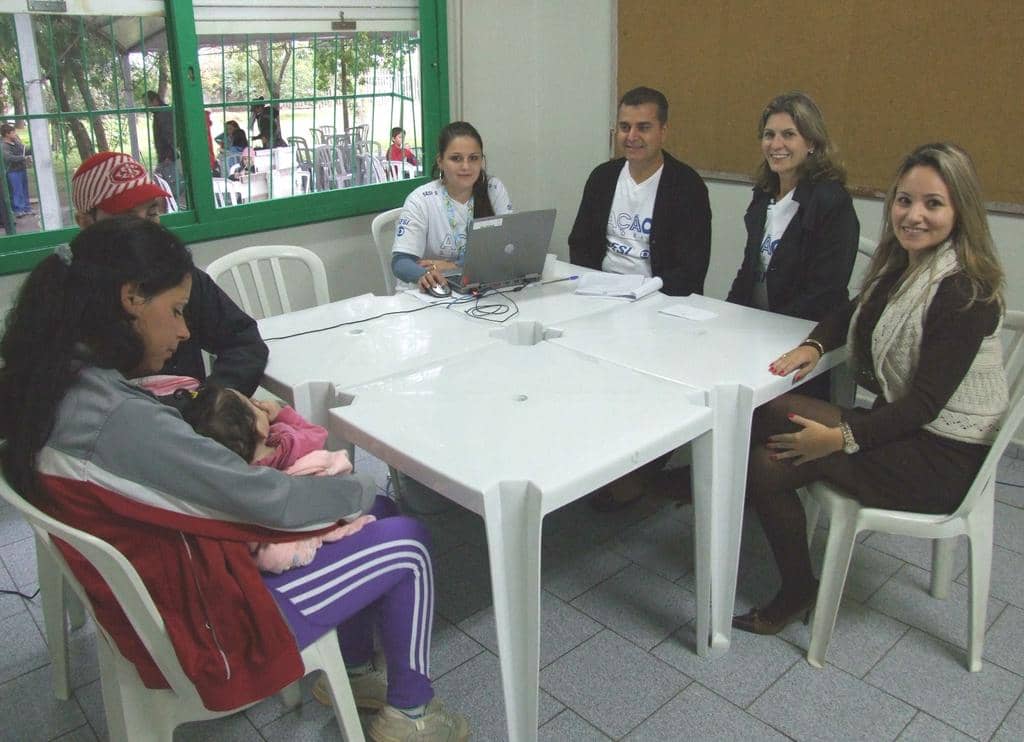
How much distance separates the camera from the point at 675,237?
2580mm

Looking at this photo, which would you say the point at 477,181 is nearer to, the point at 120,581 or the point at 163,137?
the point at 163,137

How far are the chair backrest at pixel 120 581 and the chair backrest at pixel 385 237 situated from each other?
1758 mm

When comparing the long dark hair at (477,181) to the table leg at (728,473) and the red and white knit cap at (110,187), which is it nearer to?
the red and white knit cap at (110,187)

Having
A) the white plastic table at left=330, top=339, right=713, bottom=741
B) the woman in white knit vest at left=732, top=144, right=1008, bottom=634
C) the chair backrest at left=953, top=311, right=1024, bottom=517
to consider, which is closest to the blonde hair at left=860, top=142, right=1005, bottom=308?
the woman in white knit vest at left=732, top=144, right=1008, bottom=634

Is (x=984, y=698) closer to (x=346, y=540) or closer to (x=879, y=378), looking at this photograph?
(x=879, y=378)

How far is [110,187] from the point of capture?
Answer: 183cm

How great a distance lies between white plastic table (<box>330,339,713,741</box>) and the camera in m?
1.32

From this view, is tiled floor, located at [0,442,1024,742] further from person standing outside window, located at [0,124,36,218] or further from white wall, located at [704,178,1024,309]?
person standing outside window, located at [0,124,36,218]

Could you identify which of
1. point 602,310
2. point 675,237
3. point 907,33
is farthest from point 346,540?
point 907,33

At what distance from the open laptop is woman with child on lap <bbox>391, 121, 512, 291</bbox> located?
0.62ft

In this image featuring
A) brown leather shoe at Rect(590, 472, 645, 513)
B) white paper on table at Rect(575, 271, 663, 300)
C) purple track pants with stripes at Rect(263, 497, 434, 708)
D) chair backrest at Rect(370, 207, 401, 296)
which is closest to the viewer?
purple track pants with stripes at Rect(263, 497, 434, 708)

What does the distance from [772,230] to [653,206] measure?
0.43 metres

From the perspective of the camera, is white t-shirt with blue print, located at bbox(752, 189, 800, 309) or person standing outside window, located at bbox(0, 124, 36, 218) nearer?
white t-shirt with blue print, located at bbox(752, 189, 800, 309)

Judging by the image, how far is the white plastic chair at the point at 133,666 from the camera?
1.09 m
